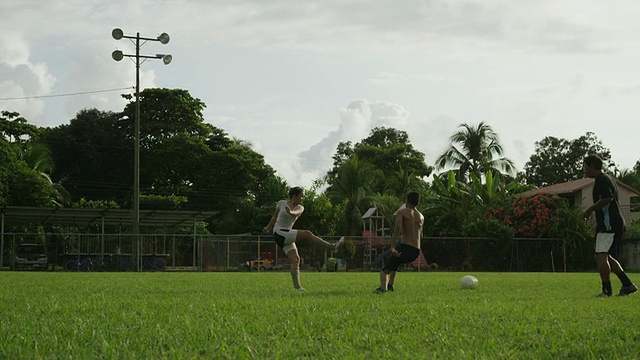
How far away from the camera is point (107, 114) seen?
67250 millimetres

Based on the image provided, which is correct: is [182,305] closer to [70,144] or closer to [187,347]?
[187,347]

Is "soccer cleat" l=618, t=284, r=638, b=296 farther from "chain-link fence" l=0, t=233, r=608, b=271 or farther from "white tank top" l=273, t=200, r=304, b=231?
"chain-link fence" l=0, t=233, r=608, b=271

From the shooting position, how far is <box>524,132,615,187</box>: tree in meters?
76.1

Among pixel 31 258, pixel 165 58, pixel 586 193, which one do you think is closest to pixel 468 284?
pixel 31 258

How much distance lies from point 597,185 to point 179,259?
112 ft

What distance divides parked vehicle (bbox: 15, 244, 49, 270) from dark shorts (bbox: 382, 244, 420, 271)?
89.2 ft

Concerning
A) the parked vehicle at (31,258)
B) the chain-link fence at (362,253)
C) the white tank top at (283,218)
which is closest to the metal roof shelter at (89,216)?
the parked vehicle at (31,258)

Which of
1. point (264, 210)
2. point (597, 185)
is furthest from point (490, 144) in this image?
point (597, 185)

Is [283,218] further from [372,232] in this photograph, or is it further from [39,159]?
[39,159]

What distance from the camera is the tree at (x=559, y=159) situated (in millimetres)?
76062

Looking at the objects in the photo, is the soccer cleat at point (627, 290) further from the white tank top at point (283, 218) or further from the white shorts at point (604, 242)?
the white tank top at point (283, 218)

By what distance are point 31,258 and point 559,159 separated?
52235mm

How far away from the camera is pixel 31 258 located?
37500 mm

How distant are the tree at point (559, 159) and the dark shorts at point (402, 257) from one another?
65209 millimetres
